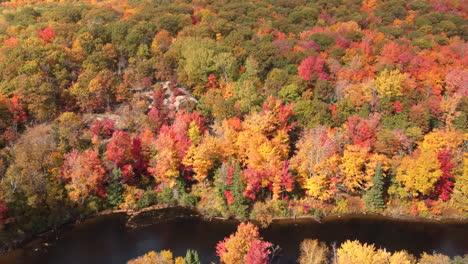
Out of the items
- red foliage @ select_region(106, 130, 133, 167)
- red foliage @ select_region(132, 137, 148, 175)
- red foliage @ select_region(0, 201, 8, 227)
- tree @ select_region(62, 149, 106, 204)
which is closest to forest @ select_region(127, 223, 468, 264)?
tree @ select_region(62, 149, 106, 204)

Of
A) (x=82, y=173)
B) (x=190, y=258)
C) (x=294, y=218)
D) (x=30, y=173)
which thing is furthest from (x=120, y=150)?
(x=294, y=218)

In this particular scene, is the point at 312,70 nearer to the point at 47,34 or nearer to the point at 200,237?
the point at 200,237

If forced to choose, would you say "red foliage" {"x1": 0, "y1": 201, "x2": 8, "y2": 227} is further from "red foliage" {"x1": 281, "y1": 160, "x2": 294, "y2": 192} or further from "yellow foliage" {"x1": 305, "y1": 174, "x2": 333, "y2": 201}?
"yellow foliage" {"x1": 305, "y1": 174, "x2": 333, "y2": 201}

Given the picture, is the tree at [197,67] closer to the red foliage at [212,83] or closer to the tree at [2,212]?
the red foliage at [212,83]

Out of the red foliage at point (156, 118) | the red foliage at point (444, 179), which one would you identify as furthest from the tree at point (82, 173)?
the red foliage at point (444, 179)

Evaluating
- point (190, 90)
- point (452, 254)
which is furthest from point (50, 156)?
point (452, 254)
